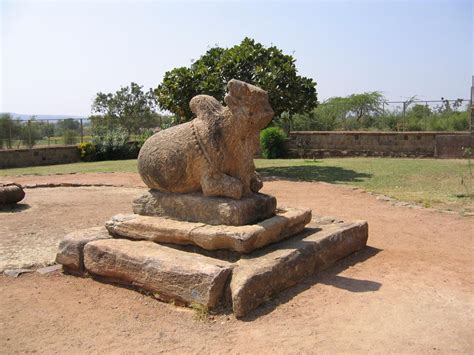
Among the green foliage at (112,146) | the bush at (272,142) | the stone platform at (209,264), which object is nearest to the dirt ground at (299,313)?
the stone platform at (209,264)

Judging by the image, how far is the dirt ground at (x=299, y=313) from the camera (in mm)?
3312

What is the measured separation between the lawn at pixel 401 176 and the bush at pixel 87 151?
494cm

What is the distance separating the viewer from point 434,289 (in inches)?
Result: 168

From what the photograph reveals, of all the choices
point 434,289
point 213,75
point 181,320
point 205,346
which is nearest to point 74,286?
point 181,320

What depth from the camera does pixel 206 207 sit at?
4.69 m

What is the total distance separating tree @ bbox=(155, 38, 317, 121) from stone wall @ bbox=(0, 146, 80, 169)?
7711 millimetres

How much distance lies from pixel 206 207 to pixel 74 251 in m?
1.49

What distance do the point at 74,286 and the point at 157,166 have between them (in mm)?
1469

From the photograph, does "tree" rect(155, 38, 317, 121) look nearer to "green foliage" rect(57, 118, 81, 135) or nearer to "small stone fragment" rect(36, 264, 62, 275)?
"small stone fragment" rect(36, 264, 62, 275)

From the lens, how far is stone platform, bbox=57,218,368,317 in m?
3.85

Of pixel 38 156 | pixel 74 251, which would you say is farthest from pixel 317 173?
pixel 38 156

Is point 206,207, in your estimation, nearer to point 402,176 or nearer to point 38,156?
point 402,176

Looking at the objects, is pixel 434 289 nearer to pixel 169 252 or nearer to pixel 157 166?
pixel 169 252

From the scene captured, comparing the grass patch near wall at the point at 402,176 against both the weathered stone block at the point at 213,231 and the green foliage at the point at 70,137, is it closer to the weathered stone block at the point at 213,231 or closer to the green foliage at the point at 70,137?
the weathered stone block at the point at 213,231
